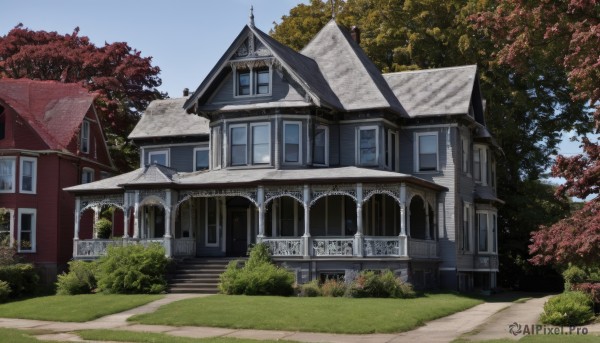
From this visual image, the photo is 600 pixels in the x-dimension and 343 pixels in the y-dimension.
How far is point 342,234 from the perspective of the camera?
35812mm

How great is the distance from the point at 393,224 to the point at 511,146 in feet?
44.3

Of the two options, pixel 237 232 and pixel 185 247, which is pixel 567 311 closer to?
pixel 185 247

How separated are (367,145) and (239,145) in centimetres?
547

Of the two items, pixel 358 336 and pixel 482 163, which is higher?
pixel 482 163

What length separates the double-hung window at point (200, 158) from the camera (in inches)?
1618

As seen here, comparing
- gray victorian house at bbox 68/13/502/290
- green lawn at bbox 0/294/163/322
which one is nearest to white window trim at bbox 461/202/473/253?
gray victorian house at bbox 68/13/502/290

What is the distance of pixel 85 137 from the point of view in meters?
45.3

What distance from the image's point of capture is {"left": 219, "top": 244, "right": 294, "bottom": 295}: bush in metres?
30.1

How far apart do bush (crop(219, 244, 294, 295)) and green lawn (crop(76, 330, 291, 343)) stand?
8855mm

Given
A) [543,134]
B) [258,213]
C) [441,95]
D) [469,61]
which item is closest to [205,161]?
[258,213]

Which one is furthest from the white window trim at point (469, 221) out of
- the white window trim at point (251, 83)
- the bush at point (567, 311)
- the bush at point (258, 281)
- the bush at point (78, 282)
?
the bush at point (78, 282)

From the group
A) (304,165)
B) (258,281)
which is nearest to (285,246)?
(258,281)

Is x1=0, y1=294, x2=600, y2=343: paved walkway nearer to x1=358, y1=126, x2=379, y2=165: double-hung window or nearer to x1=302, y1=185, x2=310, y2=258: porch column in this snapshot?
x1=302, y1=185, x2=310, y2=258: porch column

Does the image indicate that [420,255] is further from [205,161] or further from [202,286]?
[205,161]
